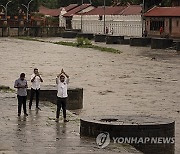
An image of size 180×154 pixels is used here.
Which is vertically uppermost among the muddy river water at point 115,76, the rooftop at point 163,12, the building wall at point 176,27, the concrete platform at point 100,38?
the rooftop at point 163,12

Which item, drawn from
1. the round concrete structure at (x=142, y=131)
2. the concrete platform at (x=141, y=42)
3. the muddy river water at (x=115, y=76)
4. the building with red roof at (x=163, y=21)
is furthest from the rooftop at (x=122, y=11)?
the round concrete structure at (x=142, y=131)

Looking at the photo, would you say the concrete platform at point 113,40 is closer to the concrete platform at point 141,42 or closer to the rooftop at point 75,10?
the concrete platform at point 141,42

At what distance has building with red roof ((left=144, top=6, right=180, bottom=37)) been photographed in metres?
79.6

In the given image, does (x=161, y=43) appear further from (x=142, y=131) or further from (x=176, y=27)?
(x=142, y=131)

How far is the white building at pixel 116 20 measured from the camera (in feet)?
320

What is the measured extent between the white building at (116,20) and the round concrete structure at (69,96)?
243 feet

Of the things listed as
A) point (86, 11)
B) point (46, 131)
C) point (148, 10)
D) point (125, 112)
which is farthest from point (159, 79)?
point (86, 11)

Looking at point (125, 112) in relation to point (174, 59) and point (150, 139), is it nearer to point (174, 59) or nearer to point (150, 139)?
point (150, 139)

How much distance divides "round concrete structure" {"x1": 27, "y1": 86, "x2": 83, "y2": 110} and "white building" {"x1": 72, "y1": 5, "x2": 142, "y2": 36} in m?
73.9

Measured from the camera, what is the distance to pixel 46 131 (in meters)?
15.6

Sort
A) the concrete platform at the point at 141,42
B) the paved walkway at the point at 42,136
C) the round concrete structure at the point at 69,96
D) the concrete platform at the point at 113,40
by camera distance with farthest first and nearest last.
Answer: the concrete platform at the point at 113,40 < the concrete platform at the point at 141,42 < the round concrete structure at the point at 69,96 < the paved walkway at the point at 42,136

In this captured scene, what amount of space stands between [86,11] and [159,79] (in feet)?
286

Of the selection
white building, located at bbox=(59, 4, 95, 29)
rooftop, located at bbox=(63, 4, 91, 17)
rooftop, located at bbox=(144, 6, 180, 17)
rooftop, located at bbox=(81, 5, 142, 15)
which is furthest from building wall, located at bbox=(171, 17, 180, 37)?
rooftop, located at bbox=(63, 4, 91, 17)

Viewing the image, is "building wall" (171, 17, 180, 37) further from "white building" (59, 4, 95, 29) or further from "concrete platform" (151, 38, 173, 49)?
"white building" (59, 4, 95, 29)
